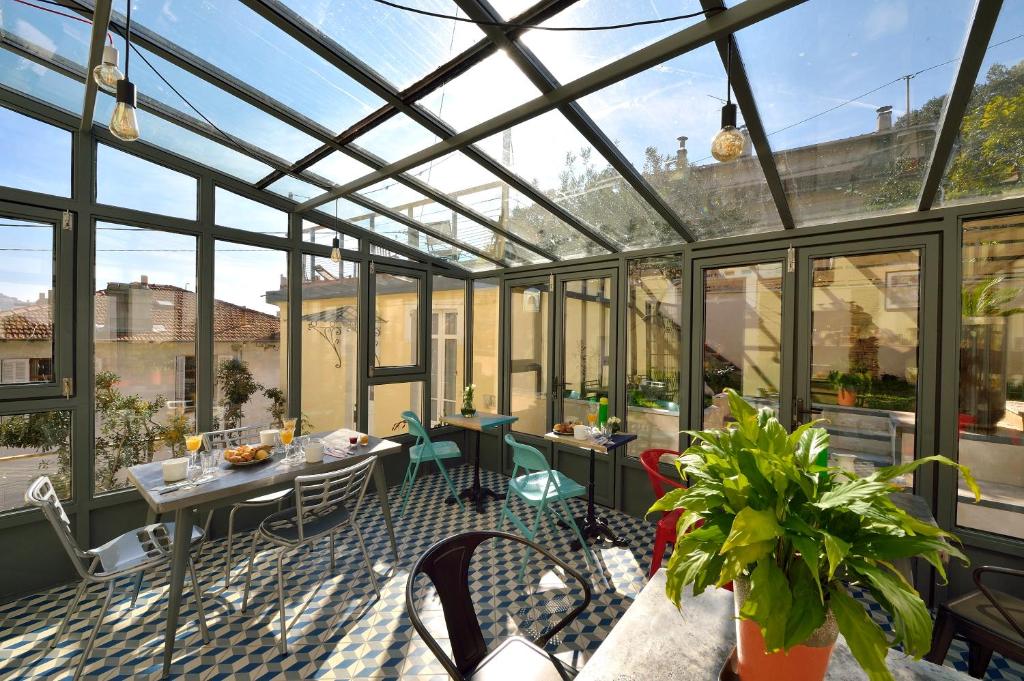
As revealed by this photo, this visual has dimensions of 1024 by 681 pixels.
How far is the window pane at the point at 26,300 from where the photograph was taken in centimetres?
268

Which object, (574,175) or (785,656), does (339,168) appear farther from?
(785,656)

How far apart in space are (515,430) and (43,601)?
12.4 feet

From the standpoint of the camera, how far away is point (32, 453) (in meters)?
2.76

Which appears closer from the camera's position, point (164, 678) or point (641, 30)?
point (641, 30)

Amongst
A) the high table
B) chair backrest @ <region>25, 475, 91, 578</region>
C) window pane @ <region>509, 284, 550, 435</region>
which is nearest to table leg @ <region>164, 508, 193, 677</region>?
chair backrest @ <region>25, 475, 91, 578</region>

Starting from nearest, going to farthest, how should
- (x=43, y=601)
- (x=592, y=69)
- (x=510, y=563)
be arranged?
1. (x=592, y=69)
2. (x=43, y=601)
3. (x=510, y=563)

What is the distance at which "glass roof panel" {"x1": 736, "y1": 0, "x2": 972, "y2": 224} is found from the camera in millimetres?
1698

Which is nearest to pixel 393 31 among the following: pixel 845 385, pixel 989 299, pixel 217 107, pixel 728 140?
pixel 217 107

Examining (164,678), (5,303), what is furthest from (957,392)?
Result: (5,303)

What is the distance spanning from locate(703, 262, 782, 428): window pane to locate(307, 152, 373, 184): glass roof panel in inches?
113

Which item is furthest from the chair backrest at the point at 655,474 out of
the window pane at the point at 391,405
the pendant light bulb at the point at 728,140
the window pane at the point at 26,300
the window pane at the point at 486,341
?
the window pane at the point at 26,300

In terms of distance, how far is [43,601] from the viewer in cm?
262

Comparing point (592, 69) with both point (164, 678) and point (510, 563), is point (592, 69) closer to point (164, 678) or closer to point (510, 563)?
point (510, 563)

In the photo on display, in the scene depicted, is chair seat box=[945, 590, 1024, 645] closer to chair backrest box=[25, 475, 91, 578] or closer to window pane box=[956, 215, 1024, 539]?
window pane box=[956, 215, 1024, 539]
